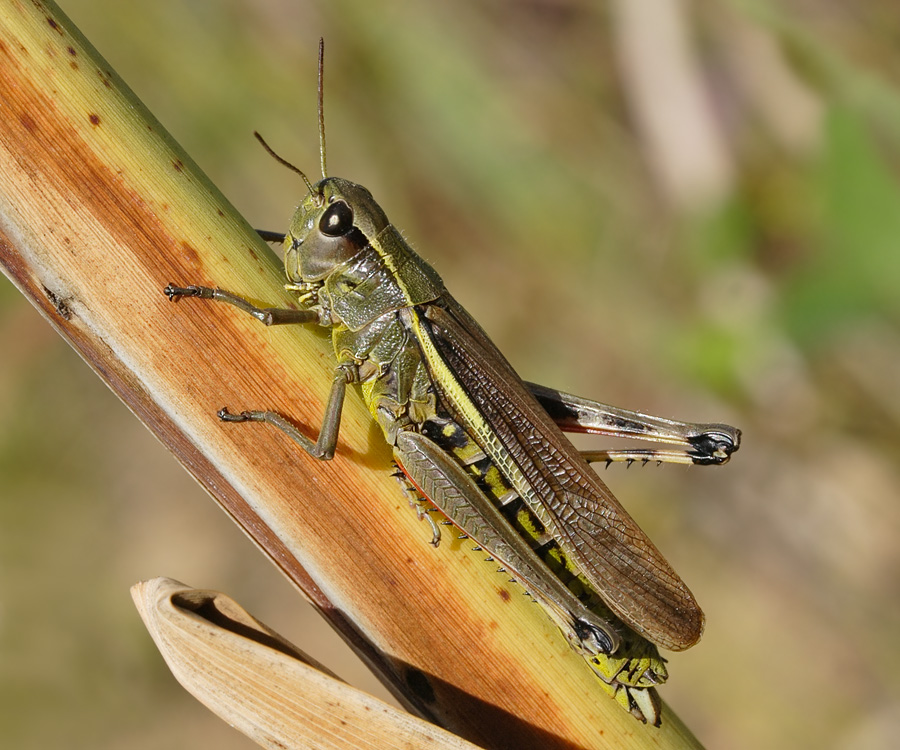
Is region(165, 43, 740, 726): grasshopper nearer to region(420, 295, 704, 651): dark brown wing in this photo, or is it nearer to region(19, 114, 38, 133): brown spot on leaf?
region(420, 295, 704, 651): dark brown wing

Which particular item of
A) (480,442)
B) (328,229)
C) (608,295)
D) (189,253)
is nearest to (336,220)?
(328,229)

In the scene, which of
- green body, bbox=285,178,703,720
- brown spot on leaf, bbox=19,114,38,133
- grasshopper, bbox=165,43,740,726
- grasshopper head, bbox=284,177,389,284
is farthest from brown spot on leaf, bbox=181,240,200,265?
grasshopper head, bbox=284,177,389,284

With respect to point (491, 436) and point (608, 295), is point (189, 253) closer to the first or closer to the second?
point (491, 436)

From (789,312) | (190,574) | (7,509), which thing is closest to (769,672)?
(789,312)

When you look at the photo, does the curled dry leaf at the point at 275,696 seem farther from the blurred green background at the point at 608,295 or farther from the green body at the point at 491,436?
the blurred green background at the point at 608,295

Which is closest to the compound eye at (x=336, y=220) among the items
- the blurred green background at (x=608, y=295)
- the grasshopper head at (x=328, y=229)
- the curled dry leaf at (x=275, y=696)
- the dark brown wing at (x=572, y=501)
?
the grasshopper head at (x=328, y=229)

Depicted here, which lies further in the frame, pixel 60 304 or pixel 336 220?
pixel 336 220

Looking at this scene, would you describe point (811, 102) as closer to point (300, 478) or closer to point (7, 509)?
point (300, 478)

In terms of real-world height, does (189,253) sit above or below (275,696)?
above
